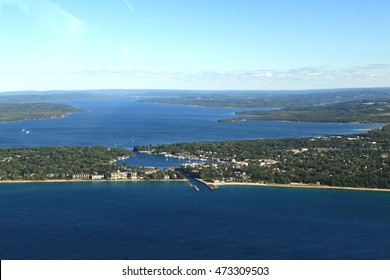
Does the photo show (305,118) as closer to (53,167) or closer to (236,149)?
(236,149)

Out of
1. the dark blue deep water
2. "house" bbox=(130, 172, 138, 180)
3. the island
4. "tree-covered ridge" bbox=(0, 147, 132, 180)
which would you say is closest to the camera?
the dark blue deep water

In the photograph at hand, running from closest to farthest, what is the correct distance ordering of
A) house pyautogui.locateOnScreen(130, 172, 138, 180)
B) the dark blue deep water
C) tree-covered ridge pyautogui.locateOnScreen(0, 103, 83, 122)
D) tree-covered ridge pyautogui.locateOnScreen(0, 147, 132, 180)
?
1. the dark blue deep water
2. house pyautogui.locateOnScreen(130, 172, 138, 180)
3. tree-covered ridge pyautogui.locateOnScreen(0, 147, 132, 180)
4. tree-covered ridge pyautogui.locateOnScreen(0, 103, 83, 122)

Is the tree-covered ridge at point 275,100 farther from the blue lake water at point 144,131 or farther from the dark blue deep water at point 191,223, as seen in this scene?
the dark blue deep water at point 191,223

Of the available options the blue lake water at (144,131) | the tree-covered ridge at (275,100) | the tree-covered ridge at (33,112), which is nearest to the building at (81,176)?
the blue lake water at (144,131)

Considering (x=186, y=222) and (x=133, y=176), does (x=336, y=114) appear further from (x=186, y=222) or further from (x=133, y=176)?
(x=186, y=222)

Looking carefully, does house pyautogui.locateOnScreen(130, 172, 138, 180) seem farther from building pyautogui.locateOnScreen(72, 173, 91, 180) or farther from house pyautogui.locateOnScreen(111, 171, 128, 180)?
building pyautogui.locateOnScreen(72, 173, 91, 180)

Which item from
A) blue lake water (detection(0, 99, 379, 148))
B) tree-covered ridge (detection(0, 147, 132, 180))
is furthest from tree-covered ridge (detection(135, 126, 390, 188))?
blue lake water (detection(0, 99, 379, 148))
